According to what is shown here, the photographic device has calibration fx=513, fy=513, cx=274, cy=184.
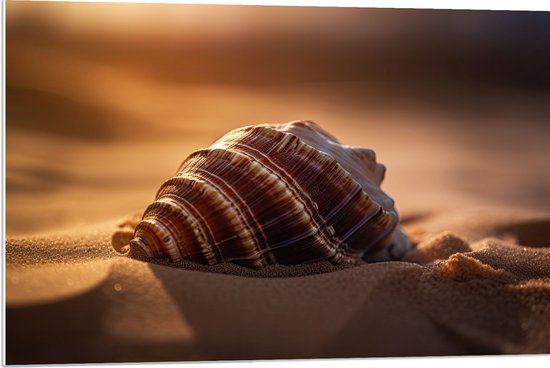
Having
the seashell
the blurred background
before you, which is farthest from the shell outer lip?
the blurred background

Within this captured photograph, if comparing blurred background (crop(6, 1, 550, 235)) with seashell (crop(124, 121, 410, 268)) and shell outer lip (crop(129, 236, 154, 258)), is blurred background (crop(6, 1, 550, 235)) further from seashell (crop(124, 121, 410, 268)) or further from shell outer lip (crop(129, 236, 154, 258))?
seashell (crop(124, 121, 410, 268))

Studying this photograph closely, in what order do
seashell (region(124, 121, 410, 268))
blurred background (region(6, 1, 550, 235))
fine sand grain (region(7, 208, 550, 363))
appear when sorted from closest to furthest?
fine sand grain (region(7, 208, 550, 363)) → seashell (region(124, 121, 410, 268)) → blurred background (region(6, 1, 550, 235))

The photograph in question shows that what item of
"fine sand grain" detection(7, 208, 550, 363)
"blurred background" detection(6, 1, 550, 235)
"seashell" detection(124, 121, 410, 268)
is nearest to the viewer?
"fine sand grain" detection(7, 208, 550, 363)

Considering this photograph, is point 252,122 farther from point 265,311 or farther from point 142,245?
point 265,311

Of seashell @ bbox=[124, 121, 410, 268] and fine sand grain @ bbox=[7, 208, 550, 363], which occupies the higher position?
seashell @ bbox=[124, 121, 410, 268]

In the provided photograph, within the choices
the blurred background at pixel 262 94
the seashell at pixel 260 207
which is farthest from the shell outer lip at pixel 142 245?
the blurred background at pixel 262 94

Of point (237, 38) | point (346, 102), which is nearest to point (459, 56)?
point (346, 102)

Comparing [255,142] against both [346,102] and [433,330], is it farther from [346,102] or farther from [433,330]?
[346,102]
